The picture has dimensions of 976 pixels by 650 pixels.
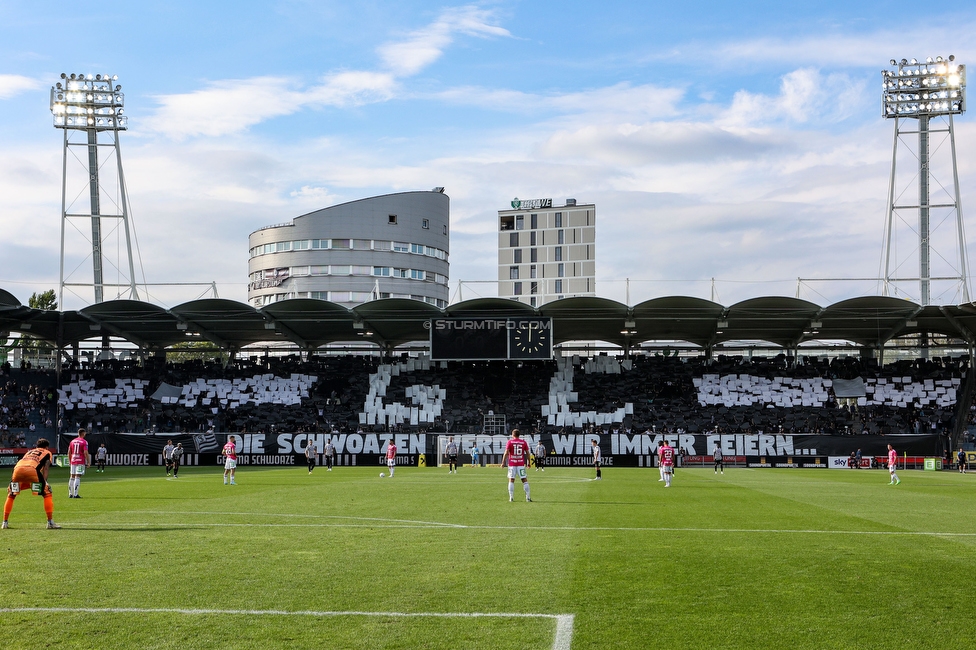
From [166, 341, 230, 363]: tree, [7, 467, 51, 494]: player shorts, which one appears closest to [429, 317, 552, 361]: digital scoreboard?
[166, 341, 230, 363]: tree

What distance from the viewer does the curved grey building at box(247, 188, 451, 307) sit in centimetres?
12050

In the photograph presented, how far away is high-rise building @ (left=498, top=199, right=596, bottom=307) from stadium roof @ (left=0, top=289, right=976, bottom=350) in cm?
7082

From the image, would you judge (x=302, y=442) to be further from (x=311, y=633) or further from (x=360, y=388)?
(x=311, y=633)

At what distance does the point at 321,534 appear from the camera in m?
16.2

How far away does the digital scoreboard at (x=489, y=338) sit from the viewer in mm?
59156

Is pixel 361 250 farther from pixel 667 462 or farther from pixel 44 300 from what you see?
pixel 667 462

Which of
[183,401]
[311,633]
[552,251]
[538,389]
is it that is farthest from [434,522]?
[552,251]

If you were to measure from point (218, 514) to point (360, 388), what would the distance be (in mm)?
43873

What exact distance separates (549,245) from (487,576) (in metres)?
131

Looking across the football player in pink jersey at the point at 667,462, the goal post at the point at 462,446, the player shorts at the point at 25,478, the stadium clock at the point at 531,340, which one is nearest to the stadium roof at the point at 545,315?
the stadium clock at the point at 531,340

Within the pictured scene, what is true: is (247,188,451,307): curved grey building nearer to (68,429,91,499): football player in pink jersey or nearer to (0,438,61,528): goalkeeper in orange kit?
(68,429,91,499): football player in pink jersey

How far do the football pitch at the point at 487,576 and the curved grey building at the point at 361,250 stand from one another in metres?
99.4

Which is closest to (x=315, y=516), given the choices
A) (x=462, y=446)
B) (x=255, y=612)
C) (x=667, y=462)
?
(x=255, y=612)

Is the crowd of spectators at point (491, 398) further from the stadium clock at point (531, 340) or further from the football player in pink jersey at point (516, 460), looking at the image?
the football player in pink jersey at point (516, 460)
